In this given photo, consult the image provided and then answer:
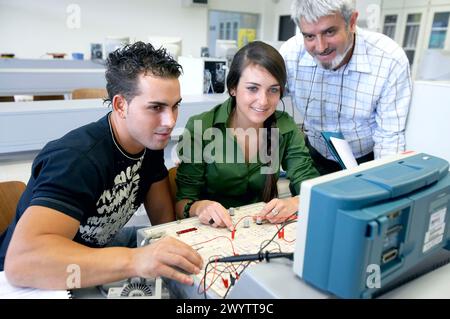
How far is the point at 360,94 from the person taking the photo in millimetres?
1559

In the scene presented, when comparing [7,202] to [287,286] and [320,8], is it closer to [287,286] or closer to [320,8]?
[287,286]

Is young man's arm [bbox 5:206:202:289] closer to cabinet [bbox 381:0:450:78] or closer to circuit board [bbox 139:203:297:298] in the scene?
circuit board [bbox 139:203:297:298]

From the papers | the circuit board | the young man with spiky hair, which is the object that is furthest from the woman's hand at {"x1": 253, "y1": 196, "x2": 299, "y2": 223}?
the papers

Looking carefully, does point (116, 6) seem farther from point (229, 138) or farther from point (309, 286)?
point (309, 286)

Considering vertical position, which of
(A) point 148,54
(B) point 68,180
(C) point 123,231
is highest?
(A) point 148,54

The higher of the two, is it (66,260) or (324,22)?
(324,22)

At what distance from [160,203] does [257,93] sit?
532 millimetres

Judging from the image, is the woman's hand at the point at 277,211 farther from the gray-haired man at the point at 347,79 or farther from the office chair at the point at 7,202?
the office chair at the point at 7,202

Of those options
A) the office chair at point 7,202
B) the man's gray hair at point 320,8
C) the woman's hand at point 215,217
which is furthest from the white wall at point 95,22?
the woman's hand at point 215,217

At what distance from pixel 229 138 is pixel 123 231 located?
536mm

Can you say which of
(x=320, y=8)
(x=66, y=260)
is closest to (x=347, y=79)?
(x=320, y=8)

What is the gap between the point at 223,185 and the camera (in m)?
1.43

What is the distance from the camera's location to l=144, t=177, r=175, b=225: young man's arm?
1347 mm
